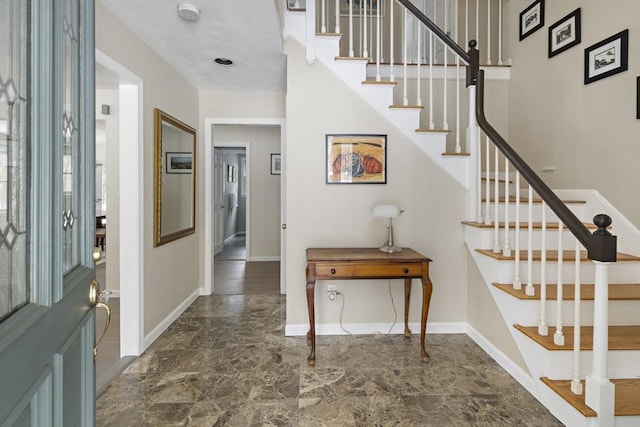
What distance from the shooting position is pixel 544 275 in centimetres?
194

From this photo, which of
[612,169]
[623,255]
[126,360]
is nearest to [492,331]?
[623,255]

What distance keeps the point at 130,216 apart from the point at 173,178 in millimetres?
787

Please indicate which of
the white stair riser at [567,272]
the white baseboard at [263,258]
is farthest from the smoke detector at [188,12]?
the white baseboard at [263,258]

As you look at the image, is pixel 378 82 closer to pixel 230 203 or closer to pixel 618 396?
pixel 618 396

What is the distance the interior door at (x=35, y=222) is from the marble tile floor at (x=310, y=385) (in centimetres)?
117

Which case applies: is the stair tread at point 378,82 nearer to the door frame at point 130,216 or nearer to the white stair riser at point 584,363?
the door frame at point 130,216

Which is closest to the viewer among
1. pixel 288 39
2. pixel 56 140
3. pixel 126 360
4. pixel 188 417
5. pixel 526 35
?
pixel 56 140

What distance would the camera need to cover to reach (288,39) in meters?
A: 2.80

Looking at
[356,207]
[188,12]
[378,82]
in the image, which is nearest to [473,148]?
[378,82]

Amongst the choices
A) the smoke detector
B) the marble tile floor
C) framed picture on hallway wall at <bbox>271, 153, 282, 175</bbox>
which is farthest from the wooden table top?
framed picture on hallway wall at <bbox>271, 153, 282, 175</bbox>

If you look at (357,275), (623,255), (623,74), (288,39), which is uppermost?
(288,39)

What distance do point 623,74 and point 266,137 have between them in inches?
202

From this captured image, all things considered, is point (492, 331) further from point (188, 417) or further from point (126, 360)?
point (126, 360)

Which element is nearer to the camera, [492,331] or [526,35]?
[492,331]
